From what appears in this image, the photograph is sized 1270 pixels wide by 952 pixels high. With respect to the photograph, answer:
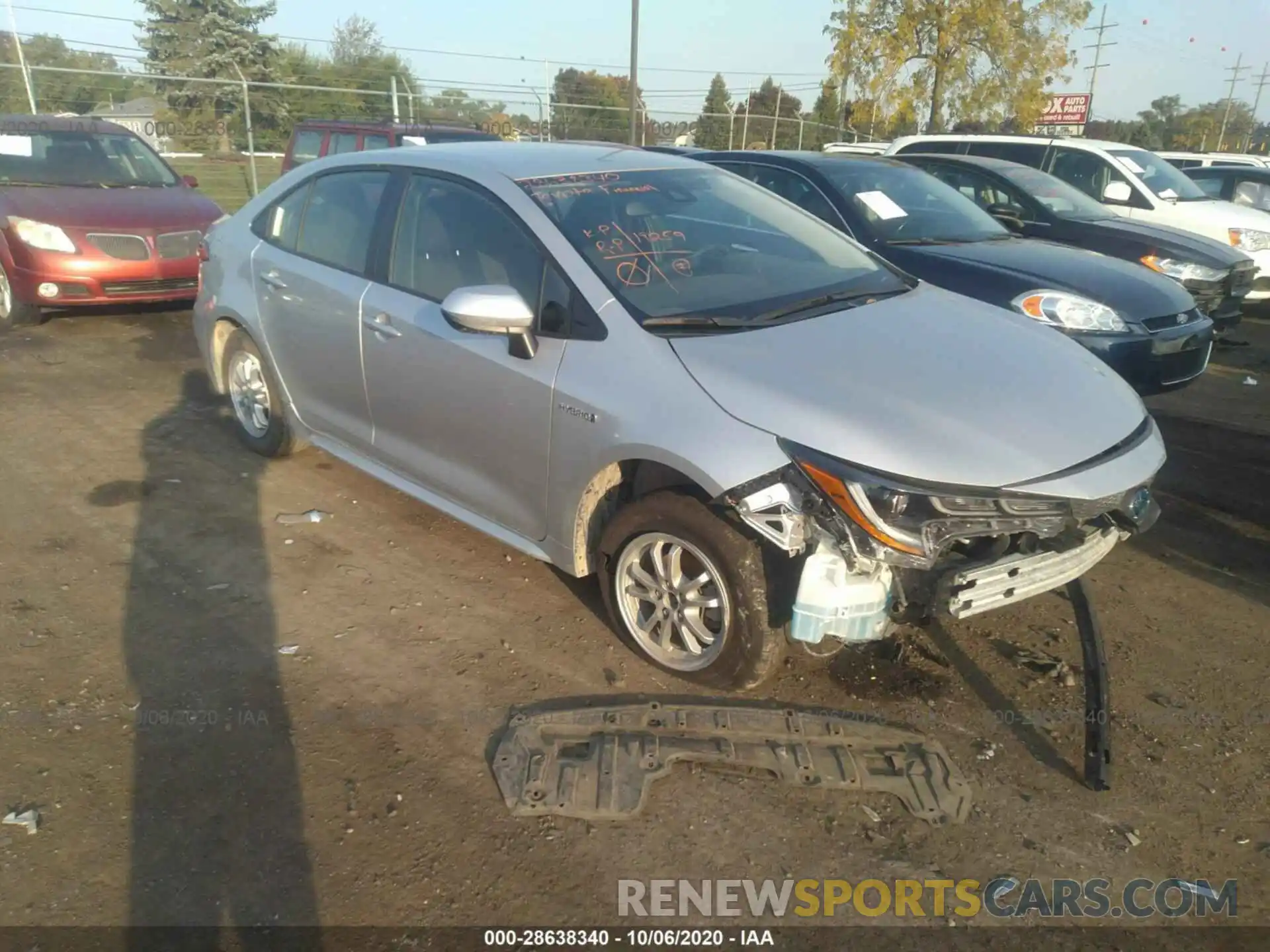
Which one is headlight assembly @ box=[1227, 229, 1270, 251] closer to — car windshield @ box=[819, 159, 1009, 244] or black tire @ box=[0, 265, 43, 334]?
car windshield @ box=[819, 159, 1009, 244]

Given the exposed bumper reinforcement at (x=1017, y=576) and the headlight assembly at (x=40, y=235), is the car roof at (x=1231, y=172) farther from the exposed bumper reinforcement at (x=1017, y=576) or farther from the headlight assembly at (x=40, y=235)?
the headlight assembly at (x=40, y=235)

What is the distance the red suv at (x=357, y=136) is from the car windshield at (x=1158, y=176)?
682 cm

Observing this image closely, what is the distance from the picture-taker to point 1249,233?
9.70 m

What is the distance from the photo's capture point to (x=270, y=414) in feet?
16.8

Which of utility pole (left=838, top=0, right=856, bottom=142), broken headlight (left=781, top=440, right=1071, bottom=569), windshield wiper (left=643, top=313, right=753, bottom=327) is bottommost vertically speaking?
broken headlight (left=781, top=440, right=1071, bottom=569)

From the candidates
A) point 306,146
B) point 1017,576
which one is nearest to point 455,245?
point 1017,576

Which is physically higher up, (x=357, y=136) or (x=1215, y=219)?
(x=357, y=136)

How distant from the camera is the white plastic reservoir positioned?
289cm

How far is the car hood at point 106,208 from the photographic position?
7840 mm

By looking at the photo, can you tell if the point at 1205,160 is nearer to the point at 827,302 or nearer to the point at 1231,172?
the point at 1231,172

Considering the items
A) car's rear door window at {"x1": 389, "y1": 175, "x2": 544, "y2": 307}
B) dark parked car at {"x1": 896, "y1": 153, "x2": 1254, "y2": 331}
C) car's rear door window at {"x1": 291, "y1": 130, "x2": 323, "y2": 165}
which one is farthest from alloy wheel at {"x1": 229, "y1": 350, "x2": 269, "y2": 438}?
car's rear door window at {"x1": 291, "y1": 130, "x2": 323, "y2": 165}

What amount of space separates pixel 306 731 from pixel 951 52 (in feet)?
73.7

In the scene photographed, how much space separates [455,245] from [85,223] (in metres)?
5.65

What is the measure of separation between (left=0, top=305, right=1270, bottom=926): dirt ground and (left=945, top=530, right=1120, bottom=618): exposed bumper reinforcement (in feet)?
1.62
